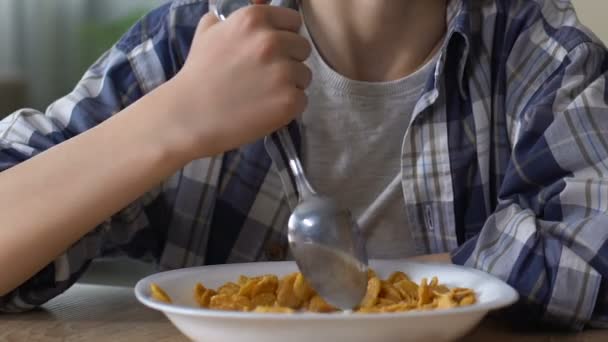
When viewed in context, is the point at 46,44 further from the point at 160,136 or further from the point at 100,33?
the point at 160,136

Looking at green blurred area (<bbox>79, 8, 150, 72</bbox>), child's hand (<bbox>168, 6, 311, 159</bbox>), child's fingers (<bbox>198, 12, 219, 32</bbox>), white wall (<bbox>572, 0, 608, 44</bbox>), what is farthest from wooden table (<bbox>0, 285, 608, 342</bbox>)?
green blurred area (<bbox>79, 8, 150, 72</bbox>)

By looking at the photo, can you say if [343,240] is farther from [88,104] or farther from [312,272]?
[88,104]

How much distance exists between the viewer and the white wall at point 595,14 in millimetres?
1554

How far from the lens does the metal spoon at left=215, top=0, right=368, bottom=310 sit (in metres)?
0.66

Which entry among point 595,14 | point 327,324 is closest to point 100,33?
point 595,14

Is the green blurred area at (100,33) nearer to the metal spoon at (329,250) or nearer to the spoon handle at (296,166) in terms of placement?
the spoon handle at (296,166)

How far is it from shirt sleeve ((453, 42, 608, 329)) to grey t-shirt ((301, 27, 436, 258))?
13 cm

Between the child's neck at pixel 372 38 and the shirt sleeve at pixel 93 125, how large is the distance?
17 cm

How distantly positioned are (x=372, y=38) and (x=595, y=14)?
0.73m

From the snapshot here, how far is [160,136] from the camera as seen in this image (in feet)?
2.43

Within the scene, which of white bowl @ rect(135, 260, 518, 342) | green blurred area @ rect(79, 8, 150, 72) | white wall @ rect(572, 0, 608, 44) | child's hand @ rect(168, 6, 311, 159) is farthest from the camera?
green blurred area @ rect(79, 8, 150, 72)

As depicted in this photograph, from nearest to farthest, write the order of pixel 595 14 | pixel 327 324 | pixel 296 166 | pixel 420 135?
pixel 327 324 → pixel 296 166 → pixel 420 135 → pixel 595 14

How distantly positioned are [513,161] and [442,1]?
237 millimetres

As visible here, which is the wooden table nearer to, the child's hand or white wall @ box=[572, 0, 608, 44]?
the child's hand
